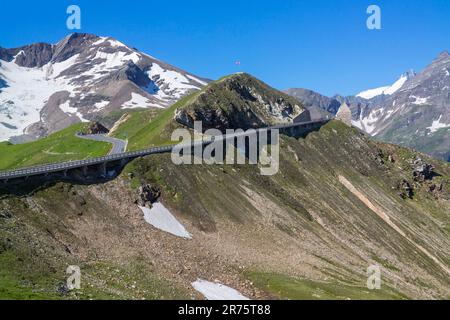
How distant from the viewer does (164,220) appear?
95562 mm

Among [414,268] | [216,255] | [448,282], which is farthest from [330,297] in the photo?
[448,282]

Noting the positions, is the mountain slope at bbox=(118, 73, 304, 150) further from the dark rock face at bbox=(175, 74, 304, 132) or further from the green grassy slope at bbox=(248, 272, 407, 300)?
the green grassy slope at bbox=(248, 272, 407, 300)

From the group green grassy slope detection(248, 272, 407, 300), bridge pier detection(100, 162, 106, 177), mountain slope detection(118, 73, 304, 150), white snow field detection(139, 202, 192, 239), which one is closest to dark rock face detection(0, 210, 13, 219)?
white snow field detection(139, 202, 192, 239)

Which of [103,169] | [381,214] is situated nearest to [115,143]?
[103,169]

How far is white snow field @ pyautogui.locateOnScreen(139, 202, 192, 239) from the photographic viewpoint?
92875mm

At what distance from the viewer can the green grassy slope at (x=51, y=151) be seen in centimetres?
16438

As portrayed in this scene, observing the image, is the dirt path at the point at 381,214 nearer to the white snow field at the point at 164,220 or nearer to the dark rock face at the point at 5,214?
the white snow field at the point at 164,220

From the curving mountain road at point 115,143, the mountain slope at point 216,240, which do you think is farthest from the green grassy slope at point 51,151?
the mountain slope at point 216,240

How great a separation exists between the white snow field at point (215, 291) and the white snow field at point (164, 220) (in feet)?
54.1

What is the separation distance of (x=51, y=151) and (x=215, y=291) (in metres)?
119

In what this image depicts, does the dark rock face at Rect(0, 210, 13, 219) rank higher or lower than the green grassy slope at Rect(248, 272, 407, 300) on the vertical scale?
higher

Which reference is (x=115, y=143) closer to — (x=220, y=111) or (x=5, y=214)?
(x=220, y=111)

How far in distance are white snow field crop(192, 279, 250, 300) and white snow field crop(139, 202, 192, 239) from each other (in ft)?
54.1
